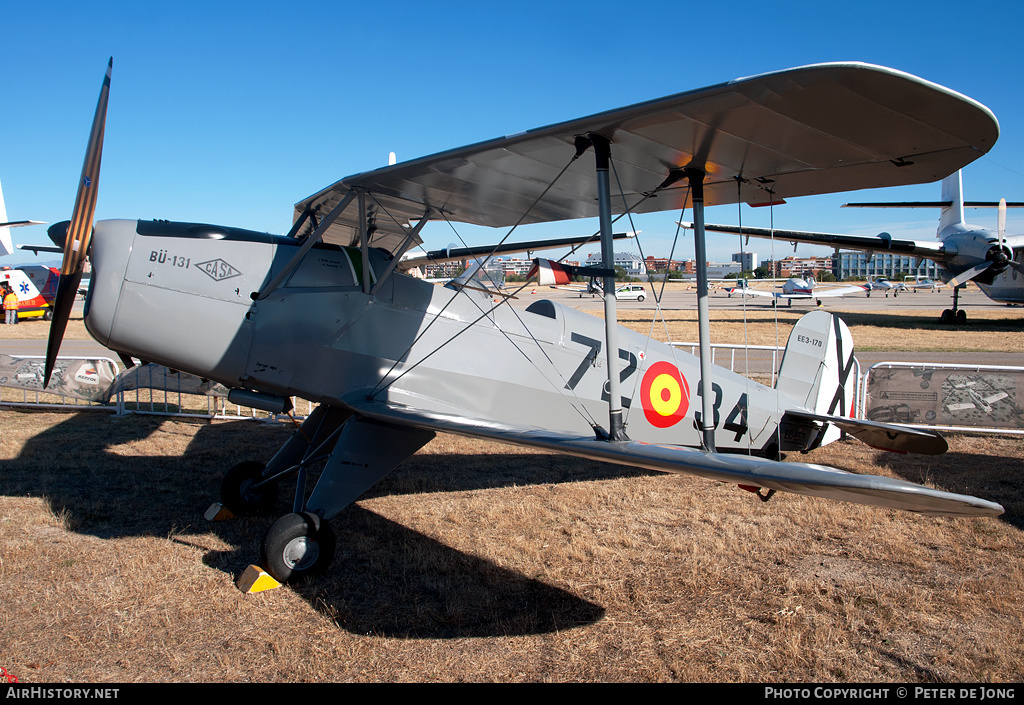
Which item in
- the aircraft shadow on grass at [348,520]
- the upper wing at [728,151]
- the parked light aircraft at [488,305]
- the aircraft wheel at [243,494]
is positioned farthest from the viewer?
the aircraft wheel at [243,494]

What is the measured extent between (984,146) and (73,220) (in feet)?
16.7

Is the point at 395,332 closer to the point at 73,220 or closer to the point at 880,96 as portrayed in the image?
the point at 73,220

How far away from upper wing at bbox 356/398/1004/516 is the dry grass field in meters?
0.94

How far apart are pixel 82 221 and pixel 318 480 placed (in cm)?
227

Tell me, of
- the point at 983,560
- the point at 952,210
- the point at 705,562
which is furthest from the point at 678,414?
the point at 952,210

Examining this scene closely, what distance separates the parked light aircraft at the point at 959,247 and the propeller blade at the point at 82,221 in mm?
18390

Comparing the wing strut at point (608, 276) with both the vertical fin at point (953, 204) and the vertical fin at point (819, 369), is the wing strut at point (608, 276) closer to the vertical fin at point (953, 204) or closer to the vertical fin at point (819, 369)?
the vertical fin at point (819, 369)

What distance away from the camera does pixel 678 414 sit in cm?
570

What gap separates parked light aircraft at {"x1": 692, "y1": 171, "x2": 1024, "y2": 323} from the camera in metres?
19.5

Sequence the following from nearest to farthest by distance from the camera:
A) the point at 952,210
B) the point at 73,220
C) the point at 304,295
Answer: the point at 73,220, the point at 304,295, the point at 952,210

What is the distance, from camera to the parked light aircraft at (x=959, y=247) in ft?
64.1

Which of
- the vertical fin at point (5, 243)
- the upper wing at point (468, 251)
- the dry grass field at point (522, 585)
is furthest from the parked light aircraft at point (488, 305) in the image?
the vertical fin at point (5, 243)

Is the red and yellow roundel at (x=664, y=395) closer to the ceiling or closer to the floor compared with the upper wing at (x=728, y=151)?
closer to the floor

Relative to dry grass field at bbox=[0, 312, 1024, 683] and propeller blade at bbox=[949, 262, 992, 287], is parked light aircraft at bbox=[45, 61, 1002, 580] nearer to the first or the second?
dry grass field at bbox=[0, 312, 1024, 683]
